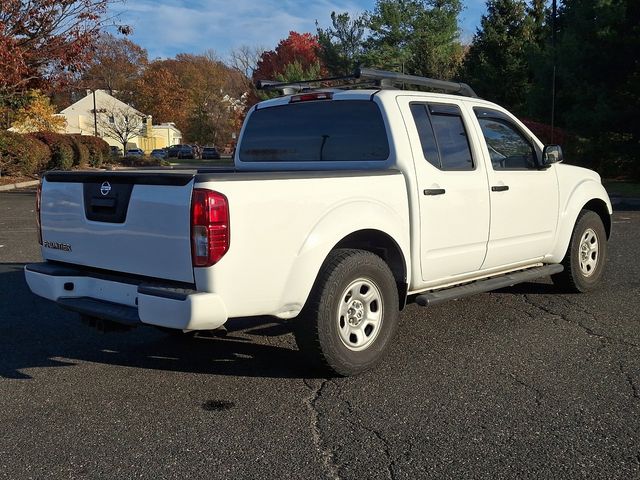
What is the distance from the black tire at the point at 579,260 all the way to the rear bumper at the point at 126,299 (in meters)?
4.08

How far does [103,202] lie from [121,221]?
0.23 meters

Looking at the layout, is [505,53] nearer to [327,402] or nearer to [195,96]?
[327,402]

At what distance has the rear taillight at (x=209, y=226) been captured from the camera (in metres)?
3.62

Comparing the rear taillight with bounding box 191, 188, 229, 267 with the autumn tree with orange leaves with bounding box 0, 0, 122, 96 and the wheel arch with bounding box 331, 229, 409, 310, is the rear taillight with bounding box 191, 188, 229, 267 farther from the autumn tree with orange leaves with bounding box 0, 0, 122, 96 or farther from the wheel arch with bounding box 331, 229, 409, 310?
the autumn tree with orange leaves with bounding box 0, 0, 122, 96

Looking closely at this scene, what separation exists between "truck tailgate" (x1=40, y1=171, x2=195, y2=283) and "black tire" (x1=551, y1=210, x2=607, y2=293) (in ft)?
13.8

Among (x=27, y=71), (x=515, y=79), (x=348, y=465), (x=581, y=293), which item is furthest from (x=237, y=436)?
(x=515, y=79)

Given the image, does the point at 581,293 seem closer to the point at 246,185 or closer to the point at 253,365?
the point at 253,365

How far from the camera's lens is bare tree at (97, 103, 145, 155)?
65.0m

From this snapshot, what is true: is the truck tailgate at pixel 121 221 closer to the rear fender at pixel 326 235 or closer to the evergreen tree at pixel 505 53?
the rear fender at pixel 326 235

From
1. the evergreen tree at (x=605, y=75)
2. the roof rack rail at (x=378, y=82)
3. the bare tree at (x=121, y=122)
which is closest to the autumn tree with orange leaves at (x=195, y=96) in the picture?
the bare tree at (x=121, y=122)

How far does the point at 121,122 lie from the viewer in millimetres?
66500

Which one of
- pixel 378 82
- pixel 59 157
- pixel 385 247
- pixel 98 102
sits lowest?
pixel 385 247

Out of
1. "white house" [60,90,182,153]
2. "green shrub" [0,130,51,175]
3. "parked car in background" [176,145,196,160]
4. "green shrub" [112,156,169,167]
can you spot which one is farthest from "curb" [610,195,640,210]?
"parked car in background" [176,145,196,160]

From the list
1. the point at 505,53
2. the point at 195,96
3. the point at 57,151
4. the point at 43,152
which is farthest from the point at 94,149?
the point at 195,96
